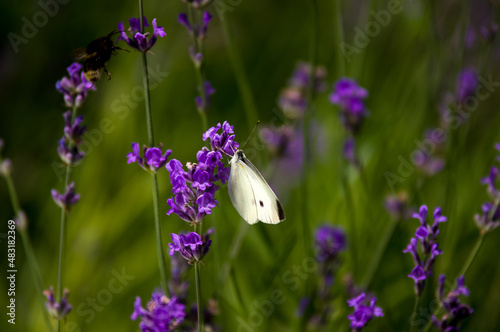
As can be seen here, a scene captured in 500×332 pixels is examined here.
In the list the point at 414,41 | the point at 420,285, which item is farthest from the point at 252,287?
the point at 414,41

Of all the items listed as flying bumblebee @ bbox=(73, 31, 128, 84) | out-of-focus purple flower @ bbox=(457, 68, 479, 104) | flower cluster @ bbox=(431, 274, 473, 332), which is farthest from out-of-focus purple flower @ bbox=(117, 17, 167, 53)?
out-of-focus purple flower @ bbox=(457, 68, 479, 104)

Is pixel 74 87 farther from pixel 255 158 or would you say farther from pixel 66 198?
pixel 255 158

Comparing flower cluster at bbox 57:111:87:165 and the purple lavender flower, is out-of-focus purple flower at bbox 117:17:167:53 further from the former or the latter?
the purple lavender flower

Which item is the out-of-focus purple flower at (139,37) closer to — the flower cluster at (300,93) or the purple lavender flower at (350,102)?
the purple lavender flower at (350,102)

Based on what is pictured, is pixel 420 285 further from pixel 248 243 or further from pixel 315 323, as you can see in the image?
pixel 248 243

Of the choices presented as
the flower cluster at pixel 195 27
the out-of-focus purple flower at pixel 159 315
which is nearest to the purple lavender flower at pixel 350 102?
the flower cluster at pixel 195 27
